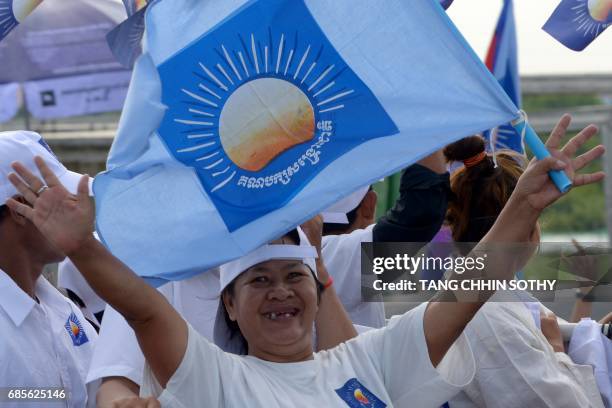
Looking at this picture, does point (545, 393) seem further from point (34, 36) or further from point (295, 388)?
point (34, 36)

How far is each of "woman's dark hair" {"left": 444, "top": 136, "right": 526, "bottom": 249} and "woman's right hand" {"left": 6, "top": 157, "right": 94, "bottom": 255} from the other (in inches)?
54.0

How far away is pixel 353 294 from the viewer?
13.2 ft

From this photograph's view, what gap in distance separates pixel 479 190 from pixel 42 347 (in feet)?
4.61

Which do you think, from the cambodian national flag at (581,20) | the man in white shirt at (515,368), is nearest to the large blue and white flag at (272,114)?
the man in white shirt at (515,368)

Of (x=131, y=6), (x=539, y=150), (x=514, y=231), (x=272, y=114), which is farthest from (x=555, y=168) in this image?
(x=131, y=6)

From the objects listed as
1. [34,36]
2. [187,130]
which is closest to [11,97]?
[34,36]

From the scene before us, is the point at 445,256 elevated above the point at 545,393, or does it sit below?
above

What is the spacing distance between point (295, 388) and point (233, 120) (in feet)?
2.38

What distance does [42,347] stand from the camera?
325cm

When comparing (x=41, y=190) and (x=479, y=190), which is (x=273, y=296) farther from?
(x=479, y=190)

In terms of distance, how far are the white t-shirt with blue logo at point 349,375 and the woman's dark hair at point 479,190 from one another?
1.80 ft

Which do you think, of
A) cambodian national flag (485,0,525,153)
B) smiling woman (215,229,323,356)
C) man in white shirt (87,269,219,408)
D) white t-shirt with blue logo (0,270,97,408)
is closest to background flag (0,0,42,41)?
white t-shirt with blue logo (0,270,97,408)

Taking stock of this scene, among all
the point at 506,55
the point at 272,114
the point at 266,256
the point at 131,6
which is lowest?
the point at 506,55

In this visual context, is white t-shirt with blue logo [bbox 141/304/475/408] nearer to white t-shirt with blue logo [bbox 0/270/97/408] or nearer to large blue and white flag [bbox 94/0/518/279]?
large blue and white flag [bbox 94/0/518/279]
